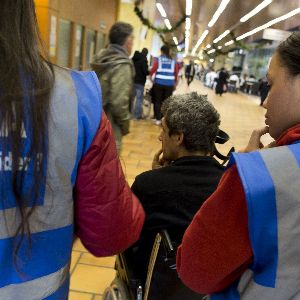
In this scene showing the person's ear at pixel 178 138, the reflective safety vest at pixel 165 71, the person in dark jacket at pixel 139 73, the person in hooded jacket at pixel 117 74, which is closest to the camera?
the person's ear at pixel 178 138

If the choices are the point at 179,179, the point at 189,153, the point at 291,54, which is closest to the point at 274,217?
the point at 291,54

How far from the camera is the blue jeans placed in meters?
7.39

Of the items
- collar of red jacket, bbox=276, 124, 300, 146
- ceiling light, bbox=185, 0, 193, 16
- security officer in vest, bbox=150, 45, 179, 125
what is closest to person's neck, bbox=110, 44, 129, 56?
collar of red jacket, bbox=276, 124, 300, 146

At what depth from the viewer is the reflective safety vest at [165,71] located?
693cm

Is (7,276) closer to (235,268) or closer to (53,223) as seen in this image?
(53,223)

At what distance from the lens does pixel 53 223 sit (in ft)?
2.69

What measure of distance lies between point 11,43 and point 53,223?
0.39m

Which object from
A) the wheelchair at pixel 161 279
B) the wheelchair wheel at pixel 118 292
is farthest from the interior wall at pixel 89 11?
the wheelchair at pixel 161 279

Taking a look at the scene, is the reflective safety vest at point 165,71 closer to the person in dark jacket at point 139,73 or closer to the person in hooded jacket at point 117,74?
the person in dark jacket at point 139,73

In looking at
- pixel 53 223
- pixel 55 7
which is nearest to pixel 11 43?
pixel 53 223

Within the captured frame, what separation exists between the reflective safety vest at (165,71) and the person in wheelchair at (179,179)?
544 centimetres

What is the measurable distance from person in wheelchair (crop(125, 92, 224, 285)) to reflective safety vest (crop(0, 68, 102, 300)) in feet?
1.75

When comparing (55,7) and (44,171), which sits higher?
(55,7)

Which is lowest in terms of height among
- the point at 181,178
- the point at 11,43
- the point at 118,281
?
the point at 118,281
